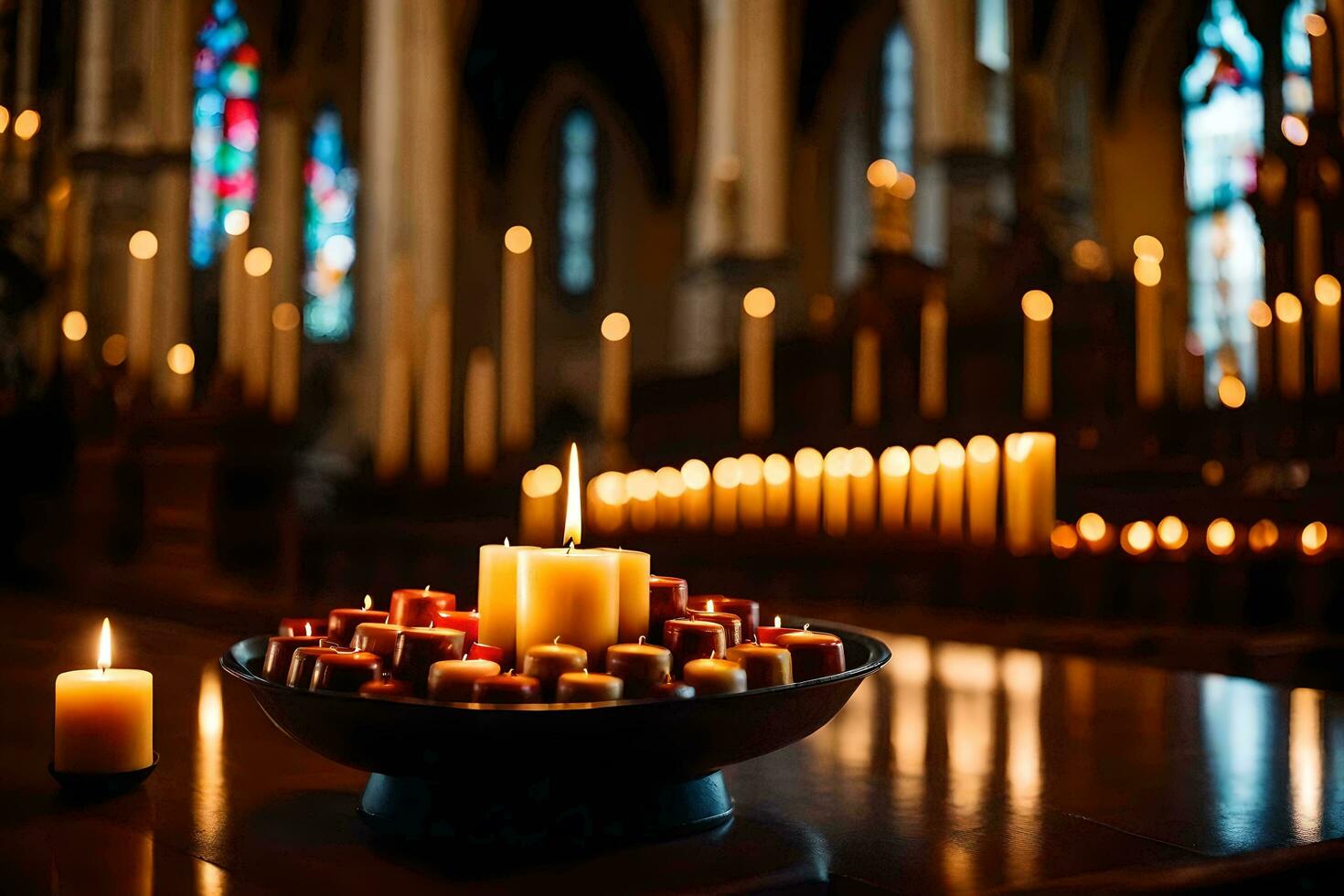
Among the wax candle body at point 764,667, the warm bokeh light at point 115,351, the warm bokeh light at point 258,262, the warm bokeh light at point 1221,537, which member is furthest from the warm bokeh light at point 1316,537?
the warm bokeh light at point 115,351

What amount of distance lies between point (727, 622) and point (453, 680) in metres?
0.21

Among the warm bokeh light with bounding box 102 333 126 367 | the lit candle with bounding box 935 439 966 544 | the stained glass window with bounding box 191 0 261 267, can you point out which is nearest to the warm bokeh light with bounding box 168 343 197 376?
the warm bokeh light with bounding box 102 333 126 367

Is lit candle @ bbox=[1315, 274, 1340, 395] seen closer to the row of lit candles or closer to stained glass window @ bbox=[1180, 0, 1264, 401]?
the row of lit candles

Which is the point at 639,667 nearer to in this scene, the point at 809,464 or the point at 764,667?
the point at 764,667

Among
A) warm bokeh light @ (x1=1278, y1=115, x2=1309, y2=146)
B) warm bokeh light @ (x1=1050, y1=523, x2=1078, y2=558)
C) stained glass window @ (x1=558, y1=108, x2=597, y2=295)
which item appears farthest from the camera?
stained glass window @ (x1=558, y1=108, x2=597, y2=295)

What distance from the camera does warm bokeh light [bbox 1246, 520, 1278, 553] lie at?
9.66 ft

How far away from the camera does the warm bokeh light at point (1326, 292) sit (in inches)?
147

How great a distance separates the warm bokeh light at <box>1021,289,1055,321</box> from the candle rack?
11.4 feet

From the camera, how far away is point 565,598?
2.50 ft

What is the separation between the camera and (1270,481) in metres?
3.32

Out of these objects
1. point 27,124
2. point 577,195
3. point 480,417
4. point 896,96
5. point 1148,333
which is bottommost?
point 480,417

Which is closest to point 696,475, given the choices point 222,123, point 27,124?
point 27,124

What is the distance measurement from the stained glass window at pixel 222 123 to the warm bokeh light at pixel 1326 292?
1179cm

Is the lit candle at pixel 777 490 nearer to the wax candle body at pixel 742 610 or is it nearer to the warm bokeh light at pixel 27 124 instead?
the wax candle body at pixel 742 610
